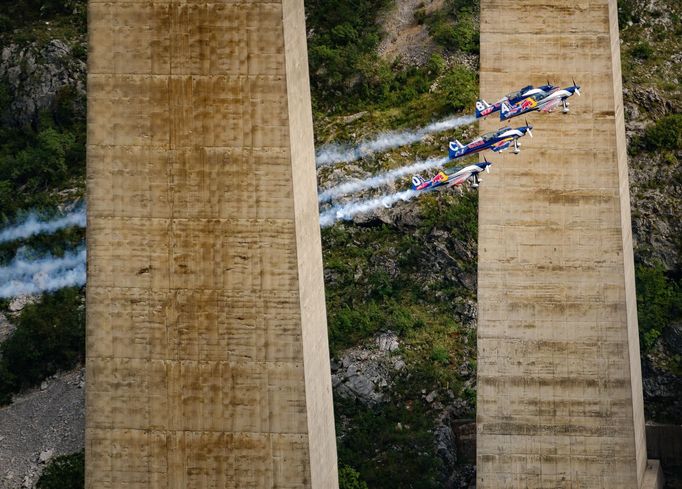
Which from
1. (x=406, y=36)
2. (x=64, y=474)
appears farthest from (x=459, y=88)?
(x=64, y=474)

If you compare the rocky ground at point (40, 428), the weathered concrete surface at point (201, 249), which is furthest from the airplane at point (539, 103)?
the rocky ground at point (40, 428)

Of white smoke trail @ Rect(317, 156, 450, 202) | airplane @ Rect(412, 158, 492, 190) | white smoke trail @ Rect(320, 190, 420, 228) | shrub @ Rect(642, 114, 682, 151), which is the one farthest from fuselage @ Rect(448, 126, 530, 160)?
shrub @ Rect(642, 114, 682, 151)

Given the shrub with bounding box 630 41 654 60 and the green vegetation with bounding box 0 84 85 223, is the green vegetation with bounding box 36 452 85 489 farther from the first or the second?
the shrub with bounding box 630 41 654 60

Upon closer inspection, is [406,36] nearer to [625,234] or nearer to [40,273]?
[40,273]

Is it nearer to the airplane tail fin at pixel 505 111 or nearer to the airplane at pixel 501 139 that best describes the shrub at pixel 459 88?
the airplane at pixel 501 139

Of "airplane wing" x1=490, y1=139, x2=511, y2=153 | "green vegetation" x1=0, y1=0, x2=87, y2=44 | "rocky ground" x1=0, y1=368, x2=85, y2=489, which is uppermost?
"green vegetation" x1=0, y1=0, x2=87, y2=44

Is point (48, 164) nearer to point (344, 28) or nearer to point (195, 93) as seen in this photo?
point (344, 28)

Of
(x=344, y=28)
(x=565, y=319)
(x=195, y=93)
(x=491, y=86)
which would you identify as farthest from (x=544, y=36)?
(x=344, y=28)
